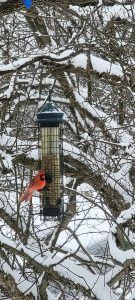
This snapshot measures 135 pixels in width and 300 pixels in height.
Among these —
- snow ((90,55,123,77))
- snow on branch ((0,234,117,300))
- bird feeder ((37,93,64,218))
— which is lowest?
snow on branch ((0,234,117,300))

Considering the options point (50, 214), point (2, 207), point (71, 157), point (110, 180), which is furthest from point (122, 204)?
point (50, 214)

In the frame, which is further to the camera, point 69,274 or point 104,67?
point 69,274

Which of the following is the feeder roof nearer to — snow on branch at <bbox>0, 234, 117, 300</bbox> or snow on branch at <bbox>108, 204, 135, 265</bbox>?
snow on branch at <bbox>108, 204, 135, 265</bbox>

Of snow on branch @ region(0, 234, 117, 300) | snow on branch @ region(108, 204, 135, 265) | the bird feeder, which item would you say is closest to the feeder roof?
the bird feeder

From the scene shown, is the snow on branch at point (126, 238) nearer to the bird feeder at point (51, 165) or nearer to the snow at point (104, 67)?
the bird feeder at point (51, 165)

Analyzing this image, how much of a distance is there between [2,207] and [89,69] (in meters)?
1.96

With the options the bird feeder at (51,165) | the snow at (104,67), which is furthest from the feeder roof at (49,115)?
the snow at (104,67)

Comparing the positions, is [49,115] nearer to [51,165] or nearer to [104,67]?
[51,165]

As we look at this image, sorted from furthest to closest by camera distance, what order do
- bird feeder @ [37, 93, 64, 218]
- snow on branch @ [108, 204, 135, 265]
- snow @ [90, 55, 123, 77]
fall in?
snow @ [90, 55, 123, 77], bird feeder @ [37, 93, 64, 218], snow on branch @ [108, 204, 135, 265]

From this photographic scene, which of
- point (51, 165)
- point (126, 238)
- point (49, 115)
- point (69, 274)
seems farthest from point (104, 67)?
point (69, 274)

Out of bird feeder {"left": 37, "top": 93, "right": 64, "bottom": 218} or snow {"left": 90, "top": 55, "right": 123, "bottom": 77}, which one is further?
snow {"left": 90, "top": 55, "right": 123, "bottom": 77}

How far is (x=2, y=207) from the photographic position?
6.06m

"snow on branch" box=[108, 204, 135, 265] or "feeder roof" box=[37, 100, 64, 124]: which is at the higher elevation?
"feeder roof" box=[37, 100, 64, 124]

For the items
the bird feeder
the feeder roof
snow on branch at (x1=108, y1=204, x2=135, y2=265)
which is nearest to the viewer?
the feeder roof
